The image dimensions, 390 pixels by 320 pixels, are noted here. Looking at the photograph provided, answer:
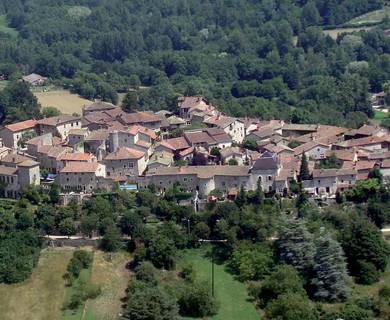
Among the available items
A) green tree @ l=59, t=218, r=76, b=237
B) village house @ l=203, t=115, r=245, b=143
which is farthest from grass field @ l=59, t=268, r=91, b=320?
village house @ l=203, t=115, r=245, b=143

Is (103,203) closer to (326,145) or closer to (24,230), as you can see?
(24,230)

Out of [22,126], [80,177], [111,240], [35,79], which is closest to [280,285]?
[111,240]

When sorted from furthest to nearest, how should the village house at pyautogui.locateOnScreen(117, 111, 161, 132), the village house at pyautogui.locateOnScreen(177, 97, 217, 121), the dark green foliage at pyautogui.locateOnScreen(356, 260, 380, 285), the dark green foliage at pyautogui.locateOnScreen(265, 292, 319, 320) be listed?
the village house at pyautogui.locateOnScreen(177, 97, 217, 121) < the village house at pyautogui.locateOnScreen(117, 111, 161, 132) < the dark green foliage at pyautogui.locateOnScreen(356, 260, 380, 285) < the dark green foliage at pyautogui.locateOnScreen(265, 292, 319, 320)

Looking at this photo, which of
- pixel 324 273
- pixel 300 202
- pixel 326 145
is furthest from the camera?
pixel 326 145

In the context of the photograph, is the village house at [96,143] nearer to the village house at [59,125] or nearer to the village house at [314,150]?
the village house at [59,125]

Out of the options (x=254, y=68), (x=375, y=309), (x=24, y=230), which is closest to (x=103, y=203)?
(x=24, y=230)

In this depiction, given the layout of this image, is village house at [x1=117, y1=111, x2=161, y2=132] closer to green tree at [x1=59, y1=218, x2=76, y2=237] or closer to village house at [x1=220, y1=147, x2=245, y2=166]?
village house at [x1=220, y1=147, x2=245, y2=166]

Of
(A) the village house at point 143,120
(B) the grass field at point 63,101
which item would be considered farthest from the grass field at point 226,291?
(B) the grass field at point 63,101
